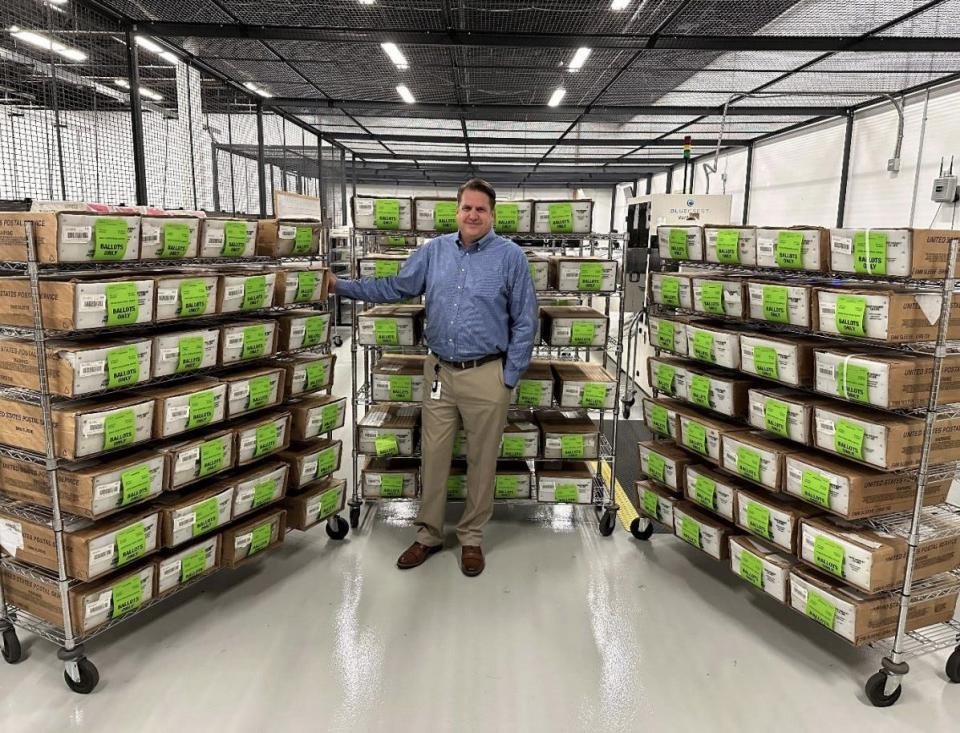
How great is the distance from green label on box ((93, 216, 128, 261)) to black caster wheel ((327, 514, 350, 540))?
1.92m

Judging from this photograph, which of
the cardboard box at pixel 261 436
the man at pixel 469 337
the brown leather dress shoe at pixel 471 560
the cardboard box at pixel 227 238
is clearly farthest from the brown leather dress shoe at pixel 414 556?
the cardboard box at pixel 227 238

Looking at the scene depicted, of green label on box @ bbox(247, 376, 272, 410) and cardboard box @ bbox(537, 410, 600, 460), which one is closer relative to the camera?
green label on box @ bbox(247, 376, 272, 410)

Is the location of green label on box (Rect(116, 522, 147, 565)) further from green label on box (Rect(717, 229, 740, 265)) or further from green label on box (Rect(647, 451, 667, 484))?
green label on box (Rect(717, 229, 740, 265))

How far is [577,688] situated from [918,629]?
1.50 meters

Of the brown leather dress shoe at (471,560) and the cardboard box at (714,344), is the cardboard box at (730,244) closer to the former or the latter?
the cardboard box at (714,344)

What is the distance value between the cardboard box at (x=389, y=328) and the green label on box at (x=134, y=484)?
55.6 inches

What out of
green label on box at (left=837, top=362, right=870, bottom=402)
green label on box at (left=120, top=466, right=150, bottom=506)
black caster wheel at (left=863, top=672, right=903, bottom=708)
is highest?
green label on box at (left=837, top=362, right=870, bottom=402)

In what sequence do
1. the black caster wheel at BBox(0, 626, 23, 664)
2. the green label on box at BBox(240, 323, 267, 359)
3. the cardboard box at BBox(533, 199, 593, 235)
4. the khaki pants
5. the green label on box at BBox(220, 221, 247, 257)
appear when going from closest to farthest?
the black caster wheel at BBox(0, 626, 23, 664)
the green label on box at BBox(220, 221, 247, 257)
the green label on box at BBox(240, 323, 267, 359)
the khaki pants
the cardboard box at BBox(533, 199, 593, 235)

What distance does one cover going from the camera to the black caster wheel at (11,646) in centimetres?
245

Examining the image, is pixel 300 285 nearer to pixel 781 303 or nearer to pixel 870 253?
pixel 781 303

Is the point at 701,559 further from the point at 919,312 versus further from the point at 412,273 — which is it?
the point at 412,273

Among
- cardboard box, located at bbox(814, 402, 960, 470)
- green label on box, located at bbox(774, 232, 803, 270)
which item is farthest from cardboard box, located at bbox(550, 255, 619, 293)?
cardboard box, located at bbox(814, 402, 960, 470)

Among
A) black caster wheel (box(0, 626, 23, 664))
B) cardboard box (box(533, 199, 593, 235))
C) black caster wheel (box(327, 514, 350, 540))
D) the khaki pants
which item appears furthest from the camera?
black caster wheel (box(327, 514, 350, 540))

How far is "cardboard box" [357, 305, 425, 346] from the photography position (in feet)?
11.4
